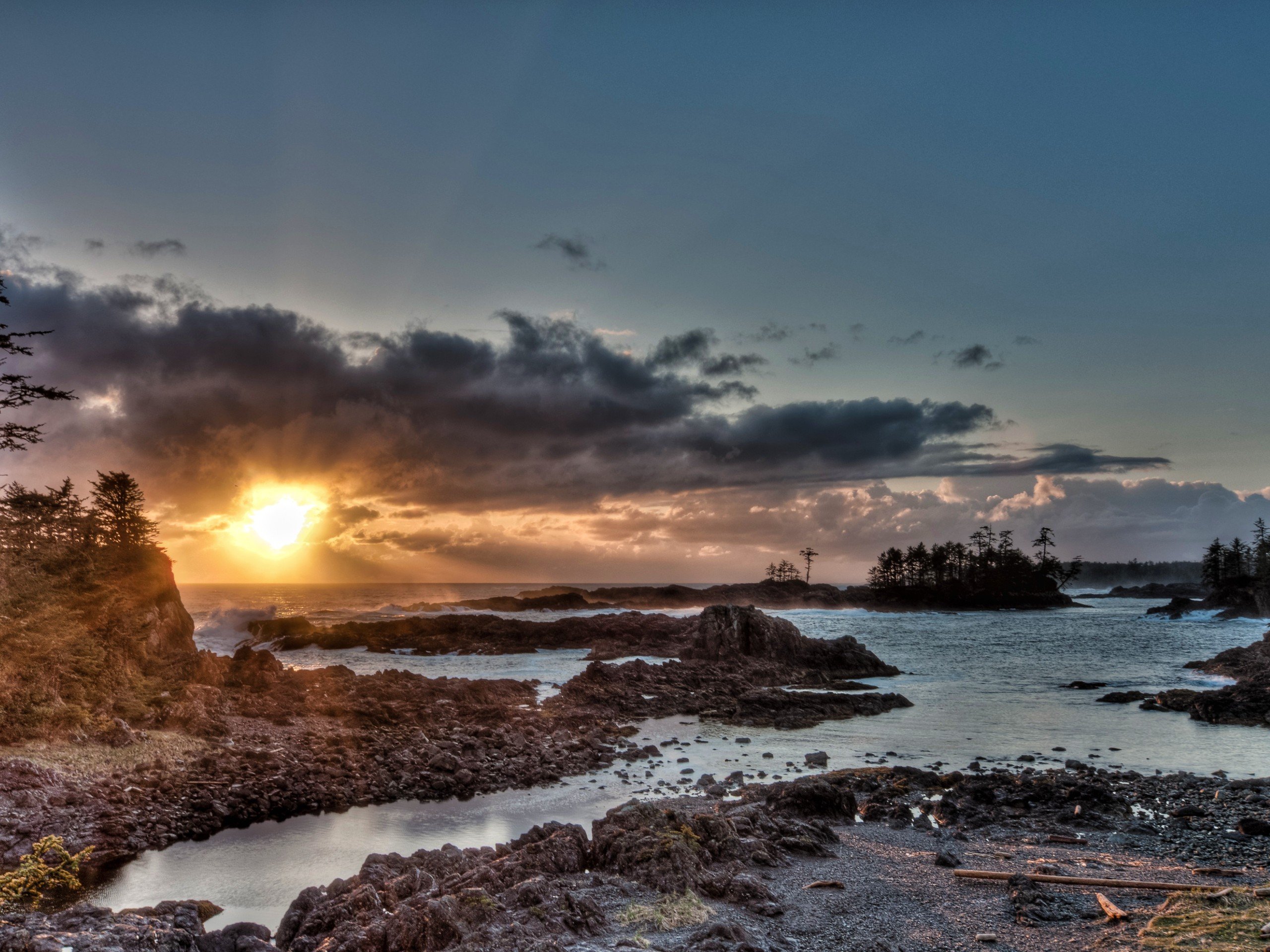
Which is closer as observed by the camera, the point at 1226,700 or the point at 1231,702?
the point at 1231,702

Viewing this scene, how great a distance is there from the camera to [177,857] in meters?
13.2

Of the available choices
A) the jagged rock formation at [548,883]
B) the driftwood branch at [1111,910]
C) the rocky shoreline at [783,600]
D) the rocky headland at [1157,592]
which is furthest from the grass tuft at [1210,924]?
the rocky headland at [1157,592]

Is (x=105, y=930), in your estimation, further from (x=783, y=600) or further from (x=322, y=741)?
(x=783, y=600)

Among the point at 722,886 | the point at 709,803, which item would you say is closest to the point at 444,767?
the point at 709,803

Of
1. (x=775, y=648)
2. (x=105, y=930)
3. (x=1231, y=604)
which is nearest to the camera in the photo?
(x=105, y=930)

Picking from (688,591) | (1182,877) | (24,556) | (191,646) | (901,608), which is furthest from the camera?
(688,591)

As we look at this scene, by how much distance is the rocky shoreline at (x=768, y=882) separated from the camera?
27.3 ft

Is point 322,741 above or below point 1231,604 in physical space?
above

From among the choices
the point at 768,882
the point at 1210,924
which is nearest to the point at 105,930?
the point at 768,882

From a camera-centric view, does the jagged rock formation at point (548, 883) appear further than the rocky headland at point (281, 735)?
No

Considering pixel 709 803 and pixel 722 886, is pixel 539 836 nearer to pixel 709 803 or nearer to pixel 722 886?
pixel 722 886

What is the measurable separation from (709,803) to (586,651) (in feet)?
135

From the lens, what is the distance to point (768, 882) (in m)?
10.7

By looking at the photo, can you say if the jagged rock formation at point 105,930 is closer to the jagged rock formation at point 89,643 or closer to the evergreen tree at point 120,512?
the jagged rock formation at point 89,643
